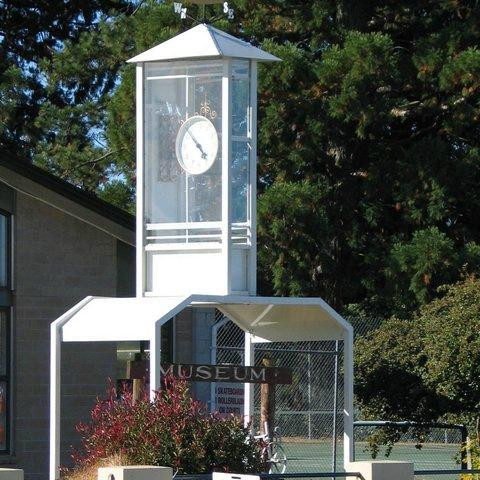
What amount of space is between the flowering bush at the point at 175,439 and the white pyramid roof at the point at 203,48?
4.07 m

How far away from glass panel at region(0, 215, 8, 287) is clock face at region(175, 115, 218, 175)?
182 inches

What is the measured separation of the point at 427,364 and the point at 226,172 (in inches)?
146

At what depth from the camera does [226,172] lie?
1414 cm

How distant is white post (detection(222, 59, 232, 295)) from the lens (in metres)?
14.1

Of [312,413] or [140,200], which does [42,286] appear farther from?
[312,413]

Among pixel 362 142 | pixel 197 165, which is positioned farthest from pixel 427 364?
pixel 362 142

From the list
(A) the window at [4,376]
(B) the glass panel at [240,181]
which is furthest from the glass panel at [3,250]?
(B) the glass panel at [240,181]

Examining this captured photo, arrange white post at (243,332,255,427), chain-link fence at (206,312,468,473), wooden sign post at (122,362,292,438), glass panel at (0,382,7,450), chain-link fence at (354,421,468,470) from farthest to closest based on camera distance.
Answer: chain-link fence at (206,312,468,473), glass panel at (0,382,7,450), chain-link fence at (354,421,468,470), white post at (243,332,255,427), wooden sign post at (122,362,292,438)

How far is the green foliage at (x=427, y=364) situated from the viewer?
15234 mm

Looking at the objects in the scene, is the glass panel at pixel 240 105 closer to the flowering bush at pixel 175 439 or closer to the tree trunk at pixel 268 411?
the tree trunk at pixel 268 411

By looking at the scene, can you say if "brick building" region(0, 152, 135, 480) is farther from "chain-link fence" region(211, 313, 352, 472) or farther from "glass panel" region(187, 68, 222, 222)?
"glass panel" region(187, 68, 222, 222)

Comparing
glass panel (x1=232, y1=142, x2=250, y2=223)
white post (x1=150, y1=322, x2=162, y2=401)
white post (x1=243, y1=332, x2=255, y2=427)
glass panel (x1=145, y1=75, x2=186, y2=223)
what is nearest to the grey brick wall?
white post (x1=243, y1=332, x2=255, y2=427)

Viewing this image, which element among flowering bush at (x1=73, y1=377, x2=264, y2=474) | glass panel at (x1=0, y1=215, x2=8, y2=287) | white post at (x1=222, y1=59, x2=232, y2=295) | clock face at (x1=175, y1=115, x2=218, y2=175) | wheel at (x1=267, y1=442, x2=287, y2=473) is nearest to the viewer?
flowering bush at (x1=73, y1=377, x2=264, y2=474)

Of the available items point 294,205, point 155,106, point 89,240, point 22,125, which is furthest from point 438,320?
point 22,125
